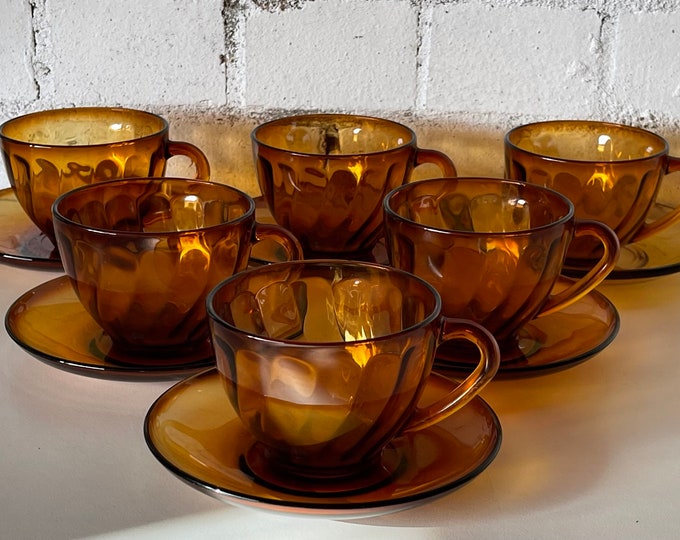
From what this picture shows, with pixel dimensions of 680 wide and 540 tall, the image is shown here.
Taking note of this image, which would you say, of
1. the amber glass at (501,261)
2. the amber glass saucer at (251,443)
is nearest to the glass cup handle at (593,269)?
the amber glass at (501,261)

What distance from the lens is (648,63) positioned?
98cm

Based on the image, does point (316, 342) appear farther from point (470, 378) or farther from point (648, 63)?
point (648, 63)

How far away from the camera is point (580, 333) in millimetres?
745

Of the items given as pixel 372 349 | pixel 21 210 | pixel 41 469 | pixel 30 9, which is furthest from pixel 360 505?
pixel 30 9

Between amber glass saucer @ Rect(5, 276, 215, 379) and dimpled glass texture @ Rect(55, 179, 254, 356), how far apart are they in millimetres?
17

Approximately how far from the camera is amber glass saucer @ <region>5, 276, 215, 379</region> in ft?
2.19

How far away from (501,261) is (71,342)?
0.30 metres

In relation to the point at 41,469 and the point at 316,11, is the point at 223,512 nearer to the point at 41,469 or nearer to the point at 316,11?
the point at 41,469

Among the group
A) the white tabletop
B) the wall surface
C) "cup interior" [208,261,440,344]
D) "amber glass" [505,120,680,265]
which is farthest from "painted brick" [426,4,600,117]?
"cup interior" [208,261,440,344]

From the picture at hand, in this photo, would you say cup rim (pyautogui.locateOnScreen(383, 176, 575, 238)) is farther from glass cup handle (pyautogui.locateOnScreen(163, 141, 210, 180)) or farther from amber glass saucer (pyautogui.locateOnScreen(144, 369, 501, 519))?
glass cup handle (pyautogui.locateOnScreen(163, 141, 210, 180))

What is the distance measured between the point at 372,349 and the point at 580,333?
279mm

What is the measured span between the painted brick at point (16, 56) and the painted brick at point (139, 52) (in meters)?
0.03

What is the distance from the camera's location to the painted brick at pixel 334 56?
0.99m

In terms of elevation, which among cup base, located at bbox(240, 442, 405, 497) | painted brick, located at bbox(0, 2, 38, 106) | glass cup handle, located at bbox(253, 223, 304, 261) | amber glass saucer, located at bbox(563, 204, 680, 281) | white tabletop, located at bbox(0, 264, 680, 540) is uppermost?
painted brick, located at bbox(0, 2, 38, 106)
